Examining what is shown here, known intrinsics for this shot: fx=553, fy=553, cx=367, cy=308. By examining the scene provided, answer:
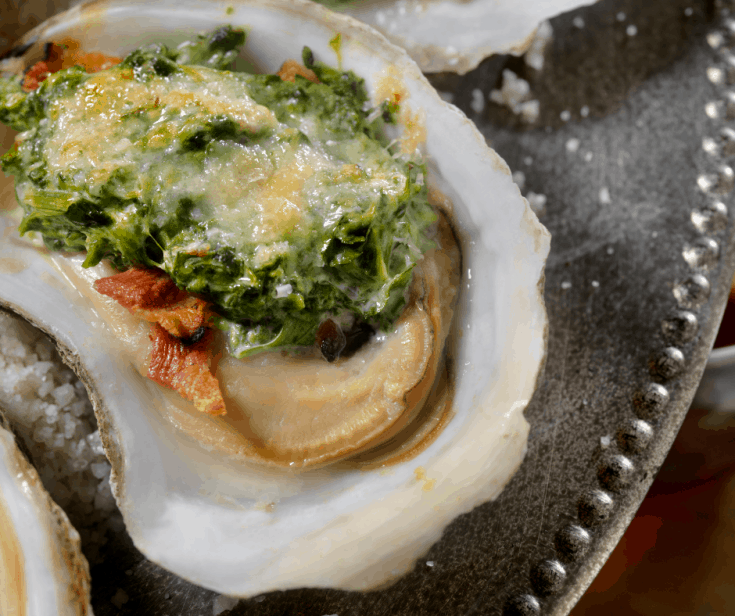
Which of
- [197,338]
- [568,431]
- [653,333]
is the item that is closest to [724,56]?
[653,333]

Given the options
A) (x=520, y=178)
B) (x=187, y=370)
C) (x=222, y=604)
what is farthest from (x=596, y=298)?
(x=222, y=604)

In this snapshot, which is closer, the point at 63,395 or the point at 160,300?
the point at 160,300

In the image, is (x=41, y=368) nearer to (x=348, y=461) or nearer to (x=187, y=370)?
(x=187, y=370)

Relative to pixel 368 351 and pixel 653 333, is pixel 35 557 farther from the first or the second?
pixel 653 333

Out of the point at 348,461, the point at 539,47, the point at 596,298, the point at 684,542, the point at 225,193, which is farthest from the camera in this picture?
the point at 684,542

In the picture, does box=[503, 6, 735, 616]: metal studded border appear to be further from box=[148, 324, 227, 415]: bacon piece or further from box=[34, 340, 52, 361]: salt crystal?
box=[34, 340, 52, 361]: salt crystal

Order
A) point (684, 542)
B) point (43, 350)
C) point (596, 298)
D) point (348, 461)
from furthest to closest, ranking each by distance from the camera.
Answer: point (684, 542), point (596, 298), point (43, 350), point (348, 461)
